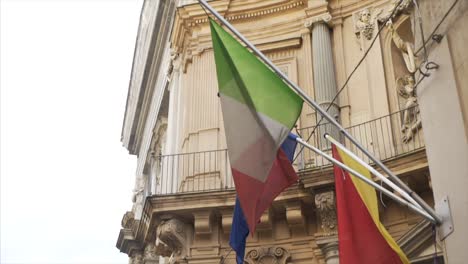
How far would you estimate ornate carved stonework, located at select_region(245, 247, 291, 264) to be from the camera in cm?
1116

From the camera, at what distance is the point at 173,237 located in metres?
11.4

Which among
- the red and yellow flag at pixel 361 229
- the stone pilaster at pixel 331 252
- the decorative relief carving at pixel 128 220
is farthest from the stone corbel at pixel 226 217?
the decorative relief carving at pixel 128 220

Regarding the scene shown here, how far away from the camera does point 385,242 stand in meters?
6.82

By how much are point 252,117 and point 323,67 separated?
639cm

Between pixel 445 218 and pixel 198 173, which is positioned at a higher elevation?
pixel 198 173

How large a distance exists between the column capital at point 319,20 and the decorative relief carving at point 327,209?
395cm

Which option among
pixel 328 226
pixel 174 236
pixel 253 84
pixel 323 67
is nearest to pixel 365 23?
pixel 323 67

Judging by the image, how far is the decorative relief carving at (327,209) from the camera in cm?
1066

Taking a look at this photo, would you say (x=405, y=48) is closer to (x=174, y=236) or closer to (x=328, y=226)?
(x=328, y=226)

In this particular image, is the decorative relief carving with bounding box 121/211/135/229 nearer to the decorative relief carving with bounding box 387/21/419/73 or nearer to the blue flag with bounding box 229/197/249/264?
the decorative relief carving with bounding box 387/21/419/73

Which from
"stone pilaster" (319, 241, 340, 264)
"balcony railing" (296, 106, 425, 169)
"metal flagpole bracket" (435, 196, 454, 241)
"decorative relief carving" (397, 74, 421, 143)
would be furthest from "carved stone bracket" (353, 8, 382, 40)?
"metal flagpole bracket" (435, 196, 454, 241)

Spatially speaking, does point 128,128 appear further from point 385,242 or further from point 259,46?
→ point 385,242

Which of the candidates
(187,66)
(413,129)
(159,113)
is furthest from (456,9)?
(159,113)

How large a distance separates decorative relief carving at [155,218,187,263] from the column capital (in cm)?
478
